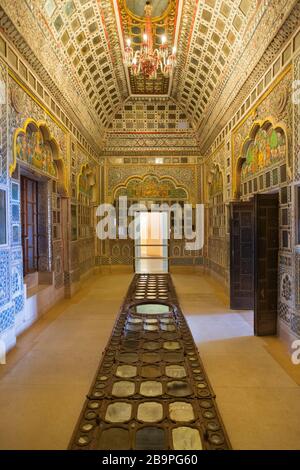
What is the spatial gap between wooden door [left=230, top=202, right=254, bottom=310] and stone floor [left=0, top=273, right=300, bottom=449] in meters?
0.41

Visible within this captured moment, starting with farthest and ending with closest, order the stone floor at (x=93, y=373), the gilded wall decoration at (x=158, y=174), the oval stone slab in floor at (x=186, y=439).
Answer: the gilded wall decoration at (x=158, y=174)
the stone floor at (x=93, y=373)
the oval stone slab in floor at (x=186, y=439)

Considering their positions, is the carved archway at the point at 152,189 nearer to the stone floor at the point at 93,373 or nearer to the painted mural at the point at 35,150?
the painted mural at the point at 35,150

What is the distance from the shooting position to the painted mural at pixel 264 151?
522 cm

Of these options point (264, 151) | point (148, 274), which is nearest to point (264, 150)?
point (264, 151)

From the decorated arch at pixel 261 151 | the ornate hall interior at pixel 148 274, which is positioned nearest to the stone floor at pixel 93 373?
the ornate hall interior at pixel 148 274

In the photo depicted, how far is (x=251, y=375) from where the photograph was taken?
12.6 feet

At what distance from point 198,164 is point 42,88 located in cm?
725

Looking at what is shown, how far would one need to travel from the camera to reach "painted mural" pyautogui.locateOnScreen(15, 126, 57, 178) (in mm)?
5508

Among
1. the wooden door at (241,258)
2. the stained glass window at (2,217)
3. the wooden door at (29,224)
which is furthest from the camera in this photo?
the wooden door at (241,258)

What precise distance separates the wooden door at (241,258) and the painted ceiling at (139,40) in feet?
8.92

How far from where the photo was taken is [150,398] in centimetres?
329

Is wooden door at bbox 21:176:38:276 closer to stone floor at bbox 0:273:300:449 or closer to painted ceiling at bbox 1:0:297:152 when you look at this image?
stone floor at bbox 0:273:300:449

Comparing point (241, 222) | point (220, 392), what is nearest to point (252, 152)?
point (241, 222)

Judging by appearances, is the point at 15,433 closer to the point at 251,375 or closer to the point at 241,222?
the point at 251,375
